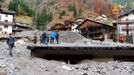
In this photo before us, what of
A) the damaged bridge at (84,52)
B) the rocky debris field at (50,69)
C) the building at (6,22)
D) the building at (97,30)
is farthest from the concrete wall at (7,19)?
the rocky debris field at (50,69)

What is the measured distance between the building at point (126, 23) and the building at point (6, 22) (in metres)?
28.4

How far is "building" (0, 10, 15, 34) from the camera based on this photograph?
3374 inches

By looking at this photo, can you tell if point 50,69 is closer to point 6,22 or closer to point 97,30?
point 97,30

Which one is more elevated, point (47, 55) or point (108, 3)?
point (108, 3)

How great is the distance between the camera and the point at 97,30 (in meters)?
77.7

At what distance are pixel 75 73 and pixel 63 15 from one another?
11468 centimetres

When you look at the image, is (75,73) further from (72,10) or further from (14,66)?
(72,10)

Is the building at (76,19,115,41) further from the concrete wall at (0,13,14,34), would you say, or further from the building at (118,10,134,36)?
the concrete wall at (0,13,14,34)

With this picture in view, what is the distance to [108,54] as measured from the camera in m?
27.8

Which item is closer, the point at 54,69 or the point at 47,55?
the point at 54,69

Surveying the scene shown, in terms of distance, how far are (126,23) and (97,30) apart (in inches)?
272

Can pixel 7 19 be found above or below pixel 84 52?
above

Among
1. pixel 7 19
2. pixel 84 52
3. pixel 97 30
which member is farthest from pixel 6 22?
pixel 84 52

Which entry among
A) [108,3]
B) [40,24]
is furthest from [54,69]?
[108,3]
